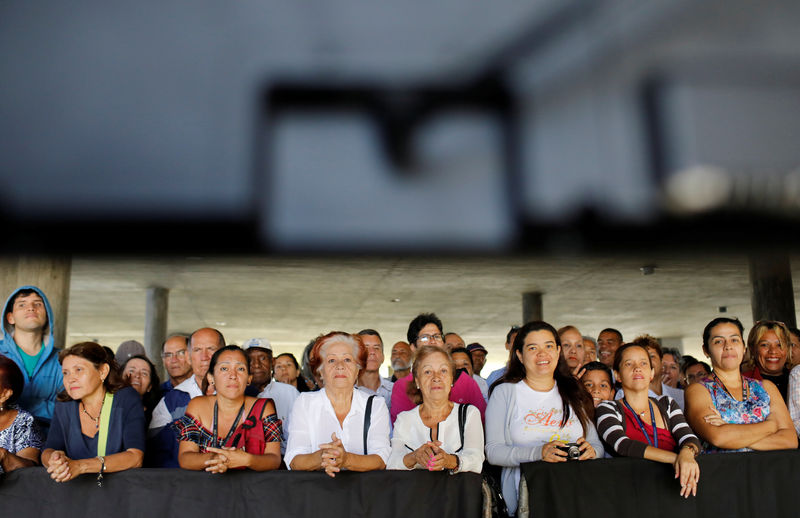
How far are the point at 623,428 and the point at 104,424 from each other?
2.38 m

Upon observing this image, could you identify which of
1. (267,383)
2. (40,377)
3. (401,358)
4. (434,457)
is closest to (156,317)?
(401,358)

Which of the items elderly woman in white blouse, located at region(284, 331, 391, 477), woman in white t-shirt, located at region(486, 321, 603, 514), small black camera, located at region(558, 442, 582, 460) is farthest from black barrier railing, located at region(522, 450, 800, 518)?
elderly woman in white blouse, located at region(284, 331, 391, 477)

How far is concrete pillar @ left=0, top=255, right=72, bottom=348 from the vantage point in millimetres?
7766

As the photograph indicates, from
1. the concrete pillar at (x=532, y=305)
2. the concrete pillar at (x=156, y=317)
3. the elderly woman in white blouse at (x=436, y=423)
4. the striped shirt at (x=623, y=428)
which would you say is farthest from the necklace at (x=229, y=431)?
the concrete pillar at (x=532, y=305)

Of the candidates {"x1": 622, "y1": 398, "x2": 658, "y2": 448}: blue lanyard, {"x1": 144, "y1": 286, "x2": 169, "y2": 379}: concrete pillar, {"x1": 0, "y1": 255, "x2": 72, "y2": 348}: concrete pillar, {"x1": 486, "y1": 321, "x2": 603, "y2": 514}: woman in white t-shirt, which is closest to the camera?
{"x1": 486, "y1": 321, "x2": 603, "y2": 514}: woman in white t-shirt

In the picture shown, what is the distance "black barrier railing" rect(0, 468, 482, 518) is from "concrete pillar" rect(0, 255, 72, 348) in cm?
553

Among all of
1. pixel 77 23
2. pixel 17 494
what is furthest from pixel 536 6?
pixel 17 494

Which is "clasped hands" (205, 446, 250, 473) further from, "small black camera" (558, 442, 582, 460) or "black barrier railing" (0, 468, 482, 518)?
"small black camera" (558, 442, 582, 460)

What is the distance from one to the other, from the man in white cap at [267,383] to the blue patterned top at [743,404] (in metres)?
2.44

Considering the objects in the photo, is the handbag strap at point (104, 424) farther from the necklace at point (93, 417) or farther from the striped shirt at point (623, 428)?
the striped shirt at point (623, 428)

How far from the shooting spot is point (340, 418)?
3121 millimetres

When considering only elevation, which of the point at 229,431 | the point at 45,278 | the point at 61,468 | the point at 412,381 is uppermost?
the point at 45,278

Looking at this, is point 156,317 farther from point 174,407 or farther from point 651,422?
point 651,422

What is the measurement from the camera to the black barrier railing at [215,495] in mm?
2699
